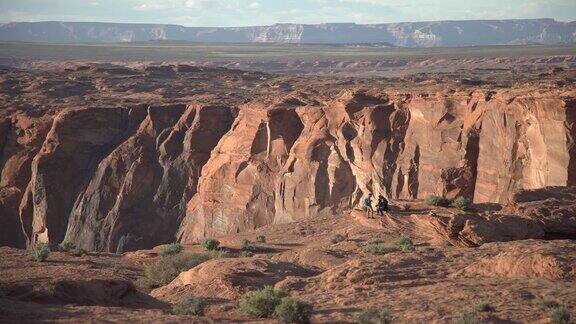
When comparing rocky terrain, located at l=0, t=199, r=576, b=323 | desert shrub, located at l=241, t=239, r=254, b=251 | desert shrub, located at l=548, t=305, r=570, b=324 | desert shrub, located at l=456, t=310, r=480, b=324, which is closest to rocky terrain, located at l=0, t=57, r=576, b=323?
rocky terrain, located at l=0, t=199, r=576, b=323

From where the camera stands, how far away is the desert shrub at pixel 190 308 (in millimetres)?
11995

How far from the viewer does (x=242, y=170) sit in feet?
115

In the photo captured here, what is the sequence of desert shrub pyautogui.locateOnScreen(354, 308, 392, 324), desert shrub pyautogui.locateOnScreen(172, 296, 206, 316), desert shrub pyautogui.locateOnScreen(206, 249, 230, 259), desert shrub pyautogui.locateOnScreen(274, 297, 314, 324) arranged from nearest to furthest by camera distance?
desert shrub pyautogui.locateOnScreen(354, 308, 392, 324) < desert shrub pyautogui.locateOnScreen(274, 297, 314, 324) < desert shrub pyautogui.locateOnScreen(172, 296, 206, 316) < desert shrub pyautogui.locateOnScreen(206, 249, 230, 259)

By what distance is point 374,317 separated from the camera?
10.9 m

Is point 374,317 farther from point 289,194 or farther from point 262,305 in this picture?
point 289,194

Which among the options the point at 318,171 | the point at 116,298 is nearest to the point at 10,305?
the point at 116,298

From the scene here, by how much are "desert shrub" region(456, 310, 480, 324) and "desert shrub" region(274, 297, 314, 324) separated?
2382mm

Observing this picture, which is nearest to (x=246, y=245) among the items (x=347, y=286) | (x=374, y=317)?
(x=347, y=286)

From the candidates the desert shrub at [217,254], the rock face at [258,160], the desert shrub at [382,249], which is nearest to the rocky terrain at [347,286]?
the desert shrub at [382,249]

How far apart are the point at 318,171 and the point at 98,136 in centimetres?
1557

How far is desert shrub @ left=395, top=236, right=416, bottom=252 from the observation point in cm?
1689

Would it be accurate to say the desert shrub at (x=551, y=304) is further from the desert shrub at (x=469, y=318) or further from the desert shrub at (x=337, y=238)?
the desert shrub at (x=337, y=238)

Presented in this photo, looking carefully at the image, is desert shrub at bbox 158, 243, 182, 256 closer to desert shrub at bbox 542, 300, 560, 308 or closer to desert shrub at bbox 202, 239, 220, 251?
desert shrub at bbox 202, 239, 220, 251

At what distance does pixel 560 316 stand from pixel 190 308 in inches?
239
